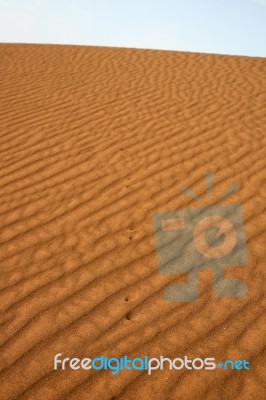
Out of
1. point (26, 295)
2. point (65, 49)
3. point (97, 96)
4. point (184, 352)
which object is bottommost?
point (184, 352)

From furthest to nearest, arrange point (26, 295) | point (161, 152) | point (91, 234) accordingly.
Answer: point (161, 152) → point (91, 234) → point (26, 295)

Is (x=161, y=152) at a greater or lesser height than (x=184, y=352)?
greater

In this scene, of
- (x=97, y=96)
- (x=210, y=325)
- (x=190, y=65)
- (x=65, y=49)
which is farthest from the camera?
(x=65, y=49)

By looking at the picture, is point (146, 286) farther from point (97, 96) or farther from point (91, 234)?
point (97, 96)

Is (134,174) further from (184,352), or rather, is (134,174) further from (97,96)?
(97,96)

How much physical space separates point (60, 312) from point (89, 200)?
1.46 m

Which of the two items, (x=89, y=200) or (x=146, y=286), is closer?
(x=146, y=286)

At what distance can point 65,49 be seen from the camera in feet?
34.8

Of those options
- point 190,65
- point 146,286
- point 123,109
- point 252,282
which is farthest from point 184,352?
point 190,65

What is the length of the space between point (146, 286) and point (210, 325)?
57 centimetres

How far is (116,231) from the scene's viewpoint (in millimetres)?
3352

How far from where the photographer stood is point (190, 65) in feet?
30.1

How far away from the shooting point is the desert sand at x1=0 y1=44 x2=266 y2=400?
2184 mm

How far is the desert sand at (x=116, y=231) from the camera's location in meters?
2.18
